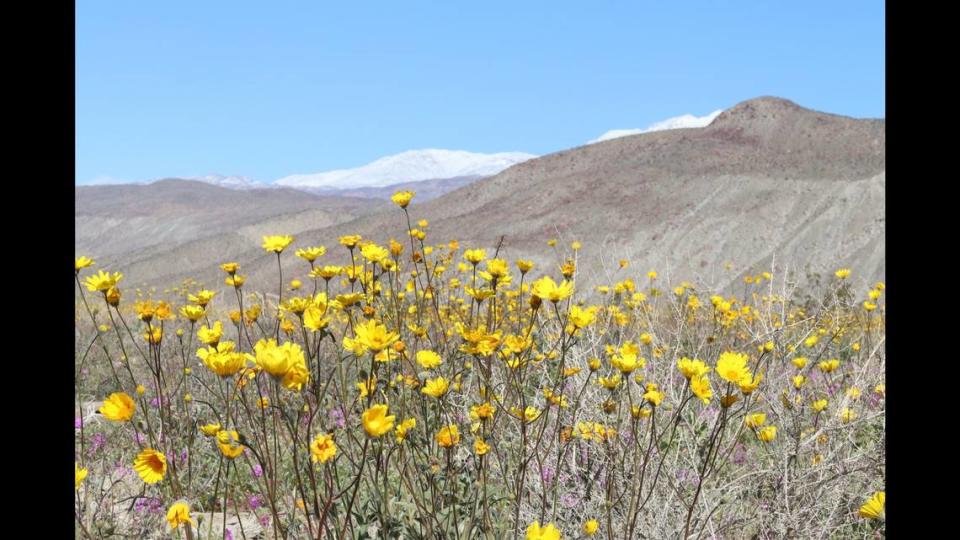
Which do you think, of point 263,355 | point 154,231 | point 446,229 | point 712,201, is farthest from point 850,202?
point 154,231

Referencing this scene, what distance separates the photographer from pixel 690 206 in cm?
2756

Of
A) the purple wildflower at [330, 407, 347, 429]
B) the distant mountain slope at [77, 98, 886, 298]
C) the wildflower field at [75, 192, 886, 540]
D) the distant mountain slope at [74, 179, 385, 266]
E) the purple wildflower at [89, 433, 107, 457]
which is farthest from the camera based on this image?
the distant mountain slope at [74, 179, 385, 266]

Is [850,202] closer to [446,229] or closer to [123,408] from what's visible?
[446,229]

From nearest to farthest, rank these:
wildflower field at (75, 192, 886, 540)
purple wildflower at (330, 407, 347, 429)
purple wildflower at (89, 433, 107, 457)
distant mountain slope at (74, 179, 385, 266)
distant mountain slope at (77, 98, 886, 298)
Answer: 1. wildflower field at (75, 192, 886, 540)
2. purple wildflower at (89, 433, 107, 457)
3. purple wildflower at (330, 407, 347, 429)
4. distant mountain slope at (77, 98, 886, 298)
5. distant mountain slope at (74, 179, 385, 266)

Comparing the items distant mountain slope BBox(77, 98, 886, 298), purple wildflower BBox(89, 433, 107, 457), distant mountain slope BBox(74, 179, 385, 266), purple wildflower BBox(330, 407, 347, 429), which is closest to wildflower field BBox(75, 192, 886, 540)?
purple wildflower BBox(89, 433, 107, 457)

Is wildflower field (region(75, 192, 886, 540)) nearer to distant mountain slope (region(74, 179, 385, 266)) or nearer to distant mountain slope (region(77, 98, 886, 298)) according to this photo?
distant mountain slope (region(77, 98, 886, 298))

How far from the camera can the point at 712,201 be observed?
27.4 m

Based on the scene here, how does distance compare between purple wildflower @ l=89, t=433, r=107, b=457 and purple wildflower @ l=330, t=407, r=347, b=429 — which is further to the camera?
purple wildflower @ l=330, t=407, r=347, b=429

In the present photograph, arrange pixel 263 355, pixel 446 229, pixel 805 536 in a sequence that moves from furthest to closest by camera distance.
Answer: pixel 446 229 → pixel 805 536 → pixel 263 355

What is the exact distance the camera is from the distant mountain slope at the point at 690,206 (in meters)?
22.3

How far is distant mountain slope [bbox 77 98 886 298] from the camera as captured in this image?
73.3 ft

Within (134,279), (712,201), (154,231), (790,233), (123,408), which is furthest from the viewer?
(154,231)
